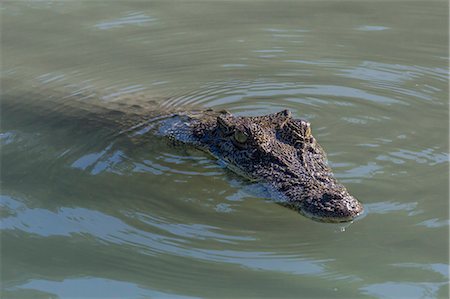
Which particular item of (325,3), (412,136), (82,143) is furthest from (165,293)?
(325,3)

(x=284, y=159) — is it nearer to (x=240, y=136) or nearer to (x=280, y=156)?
(x=280, y=156)

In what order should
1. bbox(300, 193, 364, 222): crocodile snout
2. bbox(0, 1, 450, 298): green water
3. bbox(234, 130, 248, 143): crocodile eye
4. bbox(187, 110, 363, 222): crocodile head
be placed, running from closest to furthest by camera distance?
bbox(0, 1, 450, 298): green water → bbox(300, 193, 364, 222): crocodile snout → bbox(187, 110, 363, 222): crocodile head → bbox(234, 130, 248, 143): crocodile eye

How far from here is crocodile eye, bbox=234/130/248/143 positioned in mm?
6102

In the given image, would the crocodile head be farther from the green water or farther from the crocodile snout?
the green water

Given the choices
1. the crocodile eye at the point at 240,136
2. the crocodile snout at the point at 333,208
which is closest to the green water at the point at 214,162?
the crocodile snout at the point at 333,208

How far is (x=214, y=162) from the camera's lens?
638 centimetres

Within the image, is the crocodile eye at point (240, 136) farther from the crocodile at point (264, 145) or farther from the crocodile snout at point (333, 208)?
the crocodile snout at point (333, 208)

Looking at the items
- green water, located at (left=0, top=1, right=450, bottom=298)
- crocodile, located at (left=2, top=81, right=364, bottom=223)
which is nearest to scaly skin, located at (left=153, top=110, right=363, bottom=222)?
crocodile, located at (left=2, top=81, right=364, bottom=223)

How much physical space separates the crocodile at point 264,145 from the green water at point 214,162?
5.3 inches

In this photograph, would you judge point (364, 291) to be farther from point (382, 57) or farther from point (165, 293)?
point (382, 57)

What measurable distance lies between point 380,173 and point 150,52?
397 cm

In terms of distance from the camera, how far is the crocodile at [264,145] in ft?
17.3

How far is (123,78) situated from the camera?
8312 mm

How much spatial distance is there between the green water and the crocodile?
0.14 meters
